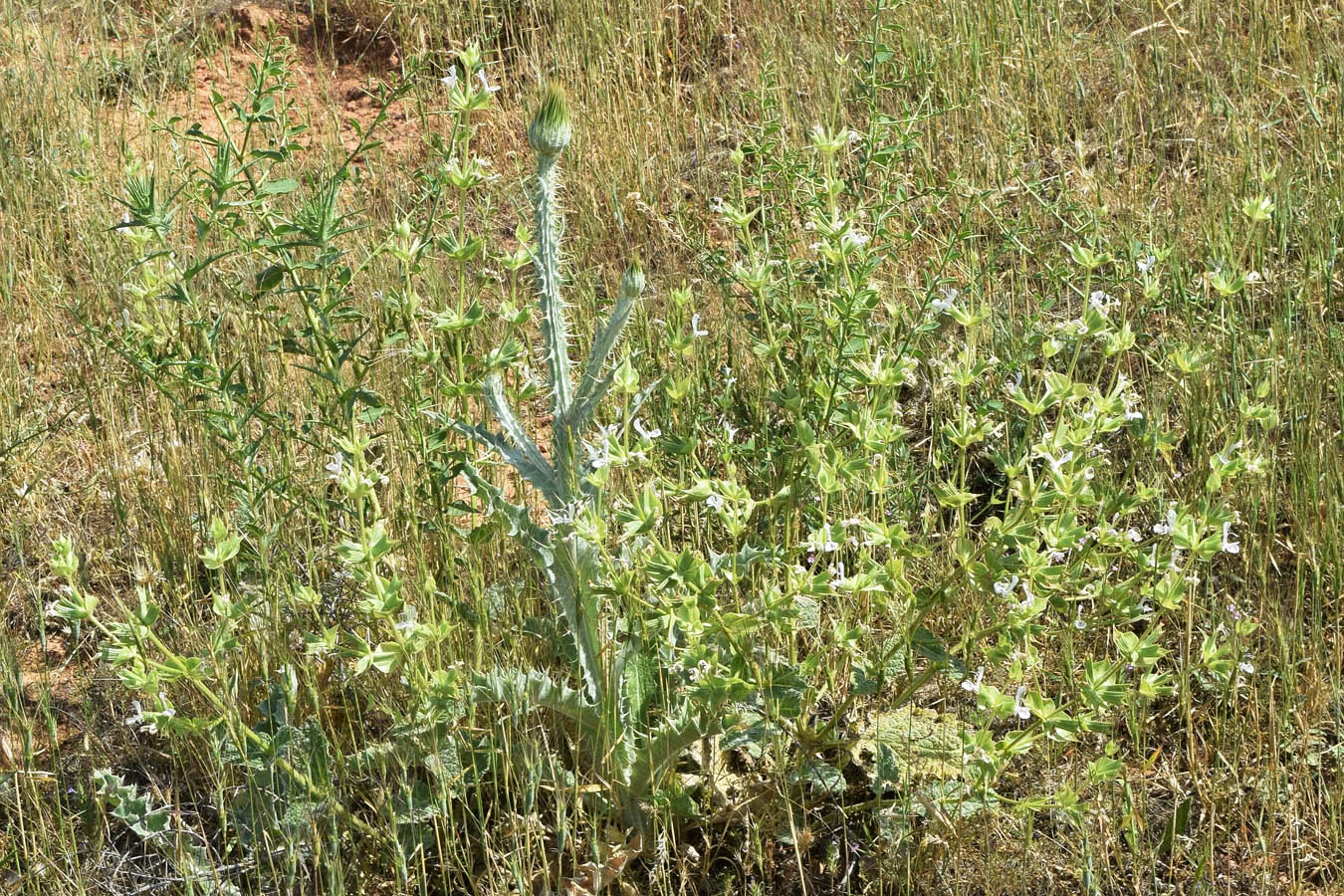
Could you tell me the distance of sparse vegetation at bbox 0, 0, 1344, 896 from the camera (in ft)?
6.38

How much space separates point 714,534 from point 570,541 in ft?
2.32

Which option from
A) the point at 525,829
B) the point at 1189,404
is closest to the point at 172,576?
the point at 525,829

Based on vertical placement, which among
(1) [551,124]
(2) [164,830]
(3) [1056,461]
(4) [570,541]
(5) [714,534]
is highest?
(1) [551,124]

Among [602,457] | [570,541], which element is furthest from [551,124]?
[570,541]

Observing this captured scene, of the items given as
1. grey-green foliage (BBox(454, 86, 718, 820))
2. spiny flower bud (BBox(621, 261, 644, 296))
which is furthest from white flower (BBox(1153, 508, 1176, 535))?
spiny flower bud (BBox(621, 261, 644, 296))

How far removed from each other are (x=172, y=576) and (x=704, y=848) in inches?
50.9

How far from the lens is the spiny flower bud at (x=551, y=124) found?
1.85m

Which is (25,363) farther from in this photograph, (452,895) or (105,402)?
(452,895)

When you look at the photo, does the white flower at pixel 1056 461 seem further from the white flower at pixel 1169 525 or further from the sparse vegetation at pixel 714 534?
the white flower at pixel 1169 525

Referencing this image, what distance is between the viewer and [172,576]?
2.63 metres

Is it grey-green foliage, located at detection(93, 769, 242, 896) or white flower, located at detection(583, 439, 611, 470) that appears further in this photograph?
grey-green foliage, located at detection(93, 769, 242, 896)

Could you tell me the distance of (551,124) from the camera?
6.09ft

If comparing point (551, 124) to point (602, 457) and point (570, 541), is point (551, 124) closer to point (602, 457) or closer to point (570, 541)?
point (602, 457)

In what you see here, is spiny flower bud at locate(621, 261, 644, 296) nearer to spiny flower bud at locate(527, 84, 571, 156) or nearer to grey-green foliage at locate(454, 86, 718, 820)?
grey-green foliage at locate(454, 86, 718, 820)
